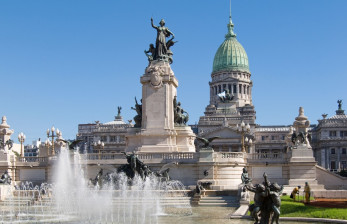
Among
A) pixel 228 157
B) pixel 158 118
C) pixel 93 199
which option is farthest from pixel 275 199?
pixel 158 118

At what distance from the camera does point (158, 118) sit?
4709 cm

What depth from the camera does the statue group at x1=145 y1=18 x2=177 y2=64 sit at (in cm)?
4903

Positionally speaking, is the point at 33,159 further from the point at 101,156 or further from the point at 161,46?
the point at 161,46

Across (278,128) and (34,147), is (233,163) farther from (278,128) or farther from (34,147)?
(34,147)

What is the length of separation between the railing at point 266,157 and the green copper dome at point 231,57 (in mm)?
104920

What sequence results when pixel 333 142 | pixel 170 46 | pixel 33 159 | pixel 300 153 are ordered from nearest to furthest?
pixel 300 153 → pixel 33 159 → pixel 170 46 → pixel 333 142

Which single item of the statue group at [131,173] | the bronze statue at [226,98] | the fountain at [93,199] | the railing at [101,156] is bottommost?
the fountain at [93,199]

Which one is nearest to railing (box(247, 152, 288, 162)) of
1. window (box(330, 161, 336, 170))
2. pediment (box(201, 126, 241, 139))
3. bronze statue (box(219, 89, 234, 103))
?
pediment (box(201, 126, 241, 139))

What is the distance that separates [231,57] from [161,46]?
104m

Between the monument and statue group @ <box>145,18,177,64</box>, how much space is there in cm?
21

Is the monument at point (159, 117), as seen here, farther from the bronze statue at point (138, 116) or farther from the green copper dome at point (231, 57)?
the green copper dome at point (231, 57)

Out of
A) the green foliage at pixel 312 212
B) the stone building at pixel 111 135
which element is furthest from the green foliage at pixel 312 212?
the stone building at pixel 111 135

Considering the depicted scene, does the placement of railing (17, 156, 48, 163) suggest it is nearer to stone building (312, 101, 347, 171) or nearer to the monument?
the monument

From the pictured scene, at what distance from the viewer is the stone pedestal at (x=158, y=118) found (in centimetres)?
4647
